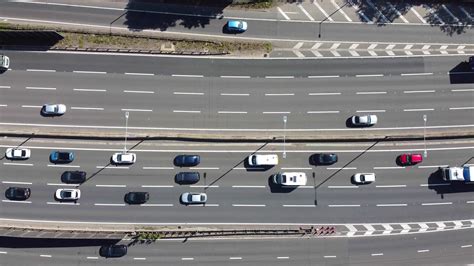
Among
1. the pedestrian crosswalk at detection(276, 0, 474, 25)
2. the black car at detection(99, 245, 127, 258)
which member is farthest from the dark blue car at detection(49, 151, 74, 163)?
the pedestrian crosswalk at detection(276, 0, 474, 25)

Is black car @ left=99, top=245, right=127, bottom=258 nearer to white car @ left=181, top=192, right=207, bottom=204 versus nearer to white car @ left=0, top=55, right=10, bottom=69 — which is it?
white car @ left=181, top=192, right=207, bottom=204

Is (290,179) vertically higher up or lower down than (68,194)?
higher up

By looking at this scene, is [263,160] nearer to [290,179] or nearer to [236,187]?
[290,179]

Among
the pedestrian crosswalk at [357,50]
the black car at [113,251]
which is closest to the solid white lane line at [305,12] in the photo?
the pedestrian crosswalk at [357,50]

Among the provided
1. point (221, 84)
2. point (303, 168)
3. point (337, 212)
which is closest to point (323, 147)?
point (303, 168)

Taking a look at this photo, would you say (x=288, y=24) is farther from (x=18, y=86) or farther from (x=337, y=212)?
(x=18, y=86)

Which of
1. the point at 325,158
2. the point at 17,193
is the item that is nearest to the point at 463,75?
the point at 325,158

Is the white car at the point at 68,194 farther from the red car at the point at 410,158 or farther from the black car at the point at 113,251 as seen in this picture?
the red car at the point at 410,158
